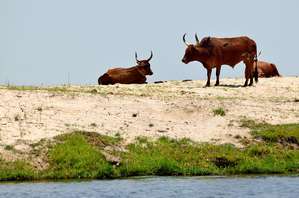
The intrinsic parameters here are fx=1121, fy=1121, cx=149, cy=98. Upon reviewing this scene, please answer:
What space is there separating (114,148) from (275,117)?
220 inches

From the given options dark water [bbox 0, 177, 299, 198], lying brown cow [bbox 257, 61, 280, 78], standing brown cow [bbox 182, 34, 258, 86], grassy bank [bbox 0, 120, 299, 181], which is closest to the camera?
dark water [bbox 0, 177, 299, 198]

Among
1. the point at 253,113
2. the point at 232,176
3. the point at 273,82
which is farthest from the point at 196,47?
the point at 232,176

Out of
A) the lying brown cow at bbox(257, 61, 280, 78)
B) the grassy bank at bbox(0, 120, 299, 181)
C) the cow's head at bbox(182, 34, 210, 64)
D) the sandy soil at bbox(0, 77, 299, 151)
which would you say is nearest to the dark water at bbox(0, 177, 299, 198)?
the grassy bank at bbox(0, 120, 299, 181)

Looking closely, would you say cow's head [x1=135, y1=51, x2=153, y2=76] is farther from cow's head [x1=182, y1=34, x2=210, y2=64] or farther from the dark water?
the dark water

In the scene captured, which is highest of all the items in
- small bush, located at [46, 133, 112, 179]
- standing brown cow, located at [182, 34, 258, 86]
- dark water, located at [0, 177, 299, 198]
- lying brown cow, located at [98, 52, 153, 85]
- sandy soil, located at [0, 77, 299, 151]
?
standing brown cow, located at [182, 34, 258, 86]

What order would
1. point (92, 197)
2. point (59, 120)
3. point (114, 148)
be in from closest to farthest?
point (92, 197)
point (114, 148)
point (59, 120)

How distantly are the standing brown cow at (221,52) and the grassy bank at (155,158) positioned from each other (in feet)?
32.4

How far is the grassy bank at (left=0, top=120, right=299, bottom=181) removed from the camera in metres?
24.1

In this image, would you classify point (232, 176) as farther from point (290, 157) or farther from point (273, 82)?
point (273, 82)

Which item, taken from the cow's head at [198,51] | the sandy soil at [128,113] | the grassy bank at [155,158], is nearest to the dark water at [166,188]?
the grassy bank at [155,158]

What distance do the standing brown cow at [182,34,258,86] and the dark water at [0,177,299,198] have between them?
535 inches

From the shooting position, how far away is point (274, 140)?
88.7ft

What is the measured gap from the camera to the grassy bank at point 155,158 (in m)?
24.1

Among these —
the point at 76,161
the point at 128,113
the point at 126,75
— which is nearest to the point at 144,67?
the point at 126,75
